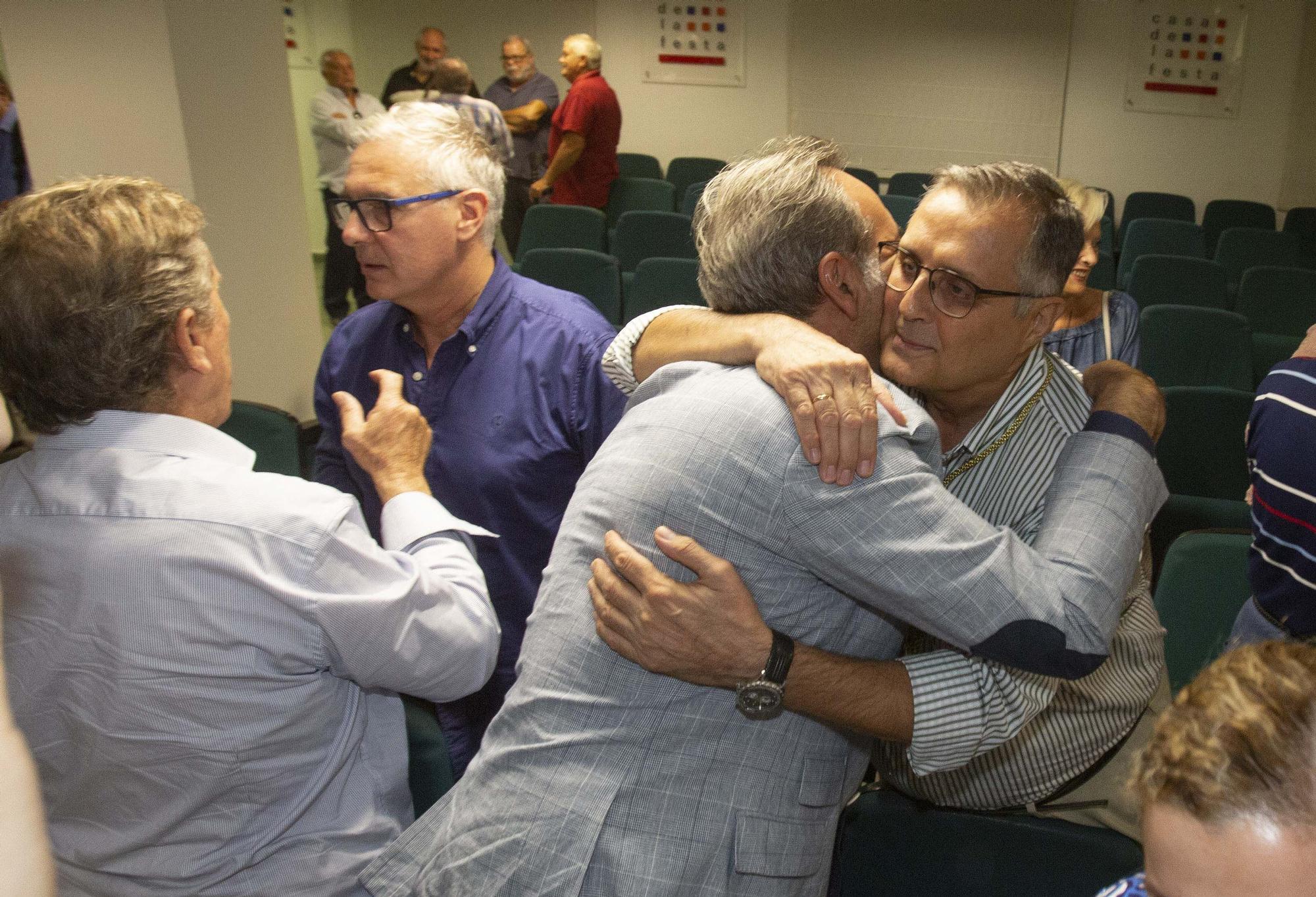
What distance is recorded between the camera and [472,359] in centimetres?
197

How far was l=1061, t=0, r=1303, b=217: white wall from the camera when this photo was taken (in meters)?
8.30

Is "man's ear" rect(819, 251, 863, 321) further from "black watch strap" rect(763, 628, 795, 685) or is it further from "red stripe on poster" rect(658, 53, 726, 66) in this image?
"red stripe on poster" rect(658, 53, 726, 66)

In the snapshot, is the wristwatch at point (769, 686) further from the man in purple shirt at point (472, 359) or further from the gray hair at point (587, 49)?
the gray hair at point (587, 49)

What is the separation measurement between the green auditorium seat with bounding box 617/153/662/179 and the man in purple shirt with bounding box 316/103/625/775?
22.2ft

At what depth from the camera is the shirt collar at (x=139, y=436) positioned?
119cm

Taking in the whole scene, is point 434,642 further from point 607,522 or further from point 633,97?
point 633,97

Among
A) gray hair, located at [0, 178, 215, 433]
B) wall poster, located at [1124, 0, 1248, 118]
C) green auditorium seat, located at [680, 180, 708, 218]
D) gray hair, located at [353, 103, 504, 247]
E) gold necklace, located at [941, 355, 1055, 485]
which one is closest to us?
gray hair, located at [0, 178, 215, 433]

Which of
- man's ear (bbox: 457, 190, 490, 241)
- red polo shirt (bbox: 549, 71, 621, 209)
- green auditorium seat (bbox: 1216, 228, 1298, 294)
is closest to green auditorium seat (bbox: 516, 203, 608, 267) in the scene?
red polo shirt (bbox: 549, 71, 621, 209)

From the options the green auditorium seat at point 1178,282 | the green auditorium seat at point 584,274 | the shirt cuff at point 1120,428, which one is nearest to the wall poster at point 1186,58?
the green auditorium seat at point 1178,282

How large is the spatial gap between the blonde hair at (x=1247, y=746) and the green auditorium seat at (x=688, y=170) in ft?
25.6

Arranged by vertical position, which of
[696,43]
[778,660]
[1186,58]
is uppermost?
[696,43]

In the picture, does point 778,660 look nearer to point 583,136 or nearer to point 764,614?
point 764,614

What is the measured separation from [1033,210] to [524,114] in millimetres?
6425

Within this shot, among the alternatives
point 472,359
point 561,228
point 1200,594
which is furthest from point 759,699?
point 561,228
